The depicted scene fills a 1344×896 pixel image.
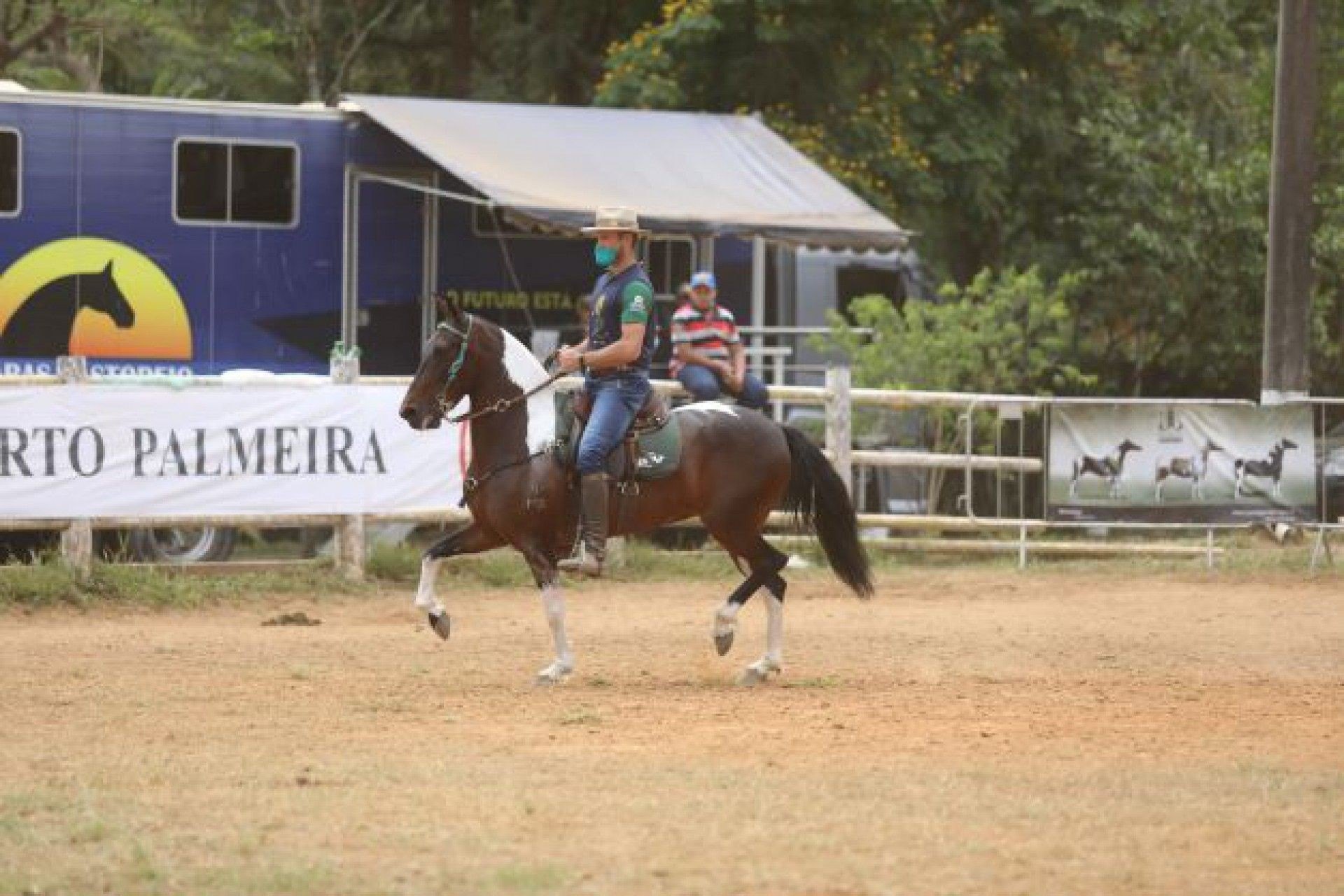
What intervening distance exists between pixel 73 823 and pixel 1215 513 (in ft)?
44.3

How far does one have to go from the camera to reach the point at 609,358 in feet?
41.4

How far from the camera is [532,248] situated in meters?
23.0

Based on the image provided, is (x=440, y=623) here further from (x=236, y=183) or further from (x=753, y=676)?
(x=236, y=183)

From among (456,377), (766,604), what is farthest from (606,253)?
(766,604)

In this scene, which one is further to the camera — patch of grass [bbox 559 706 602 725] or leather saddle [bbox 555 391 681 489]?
leather saddle [bbox 555 391 681 489]

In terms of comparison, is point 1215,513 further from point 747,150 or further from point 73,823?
point 73,823

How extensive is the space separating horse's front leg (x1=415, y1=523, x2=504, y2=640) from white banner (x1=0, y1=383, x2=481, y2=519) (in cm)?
395

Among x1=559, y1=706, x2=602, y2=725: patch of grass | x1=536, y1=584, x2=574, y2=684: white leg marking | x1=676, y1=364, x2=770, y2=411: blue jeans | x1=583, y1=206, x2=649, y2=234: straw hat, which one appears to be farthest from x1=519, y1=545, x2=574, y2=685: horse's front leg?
x1=676, y1=364, x2=770, y2=411: blue jeans

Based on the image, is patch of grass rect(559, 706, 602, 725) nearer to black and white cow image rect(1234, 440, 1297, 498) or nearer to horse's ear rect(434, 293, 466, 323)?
horse's ear rect(434, 293, 466, 323)

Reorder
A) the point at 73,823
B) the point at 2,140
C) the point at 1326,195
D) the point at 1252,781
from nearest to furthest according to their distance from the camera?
the point at 73,823, the point at 1252,781, the point at 2,140, the point at 1326,195

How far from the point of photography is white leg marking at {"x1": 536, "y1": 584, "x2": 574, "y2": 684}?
12.8 metres

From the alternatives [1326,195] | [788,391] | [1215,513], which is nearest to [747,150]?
[788,391]

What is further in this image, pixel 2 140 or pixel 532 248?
pixel 532 248

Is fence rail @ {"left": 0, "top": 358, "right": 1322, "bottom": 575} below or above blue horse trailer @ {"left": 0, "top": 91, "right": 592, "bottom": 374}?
below
